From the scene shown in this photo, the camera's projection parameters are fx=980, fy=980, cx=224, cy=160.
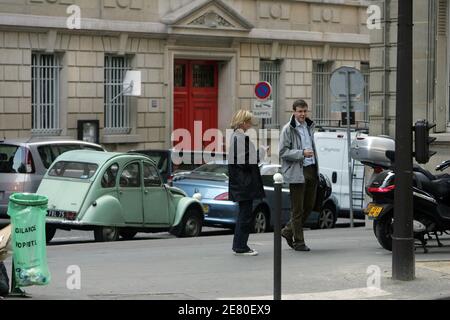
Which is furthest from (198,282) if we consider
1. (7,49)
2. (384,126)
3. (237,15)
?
(237,15)

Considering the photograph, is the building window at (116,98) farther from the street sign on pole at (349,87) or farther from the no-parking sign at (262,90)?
the street sign on pole at (349,87)

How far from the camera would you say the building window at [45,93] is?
96.8ft

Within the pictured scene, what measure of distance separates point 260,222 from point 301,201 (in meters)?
5.95

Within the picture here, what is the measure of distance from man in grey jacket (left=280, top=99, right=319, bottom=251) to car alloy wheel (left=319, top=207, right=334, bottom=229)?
7.55 metres

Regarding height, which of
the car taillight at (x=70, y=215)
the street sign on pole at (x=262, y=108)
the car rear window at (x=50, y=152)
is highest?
the street sign on pole at (x=262, y=108)

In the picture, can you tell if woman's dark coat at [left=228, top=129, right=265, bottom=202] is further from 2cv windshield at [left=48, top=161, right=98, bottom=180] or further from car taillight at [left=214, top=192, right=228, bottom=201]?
car taillight at [left=214, top=192, right=228, bottom=201]

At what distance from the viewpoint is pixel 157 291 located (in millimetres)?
10156

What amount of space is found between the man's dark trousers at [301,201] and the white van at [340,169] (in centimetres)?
925

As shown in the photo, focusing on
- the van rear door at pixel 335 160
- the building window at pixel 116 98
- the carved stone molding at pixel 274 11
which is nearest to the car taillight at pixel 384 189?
the van rear door at pixel 335 160

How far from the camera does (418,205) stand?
42.9 feet

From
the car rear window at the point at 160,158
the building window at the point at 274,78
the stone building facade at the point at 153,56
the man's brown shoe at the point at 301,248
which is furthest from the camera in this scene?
the building window at the point at 274,78

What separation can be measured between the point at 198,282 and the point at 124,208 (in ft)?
18.4

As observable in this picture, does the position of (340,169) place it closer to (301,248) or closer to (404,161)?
(301,248)

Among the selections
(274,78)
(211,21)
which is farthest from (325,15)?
(211,21)
